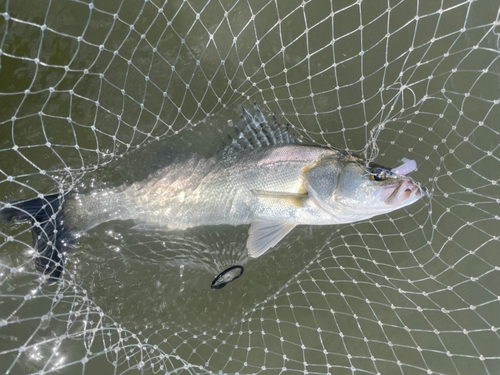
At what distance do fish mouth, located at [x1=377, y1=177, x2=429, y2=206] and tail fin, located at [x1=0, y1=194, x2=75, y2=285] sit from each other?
2905 mm

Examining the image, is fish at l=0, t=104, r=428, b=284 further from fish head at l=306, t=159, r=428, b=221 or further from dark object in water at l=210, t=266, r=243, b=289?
dark object in water at l=210, t=266, r=243, b=289

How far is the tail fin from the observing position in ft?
9.56

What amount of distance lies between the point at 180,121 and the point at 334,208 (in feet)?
6.59

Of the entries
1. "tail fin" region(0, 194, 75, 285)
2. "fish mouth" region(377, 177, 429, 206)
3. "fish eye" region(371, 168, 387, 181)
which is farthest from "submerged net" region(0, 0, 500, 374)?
"fish mouth" region(377, 177, 429, 206)

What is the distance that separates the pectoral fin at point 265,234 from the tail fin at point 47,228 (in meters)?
1.73

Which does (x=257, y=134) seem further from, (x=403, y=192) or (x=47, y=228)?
(x=47, y=228)

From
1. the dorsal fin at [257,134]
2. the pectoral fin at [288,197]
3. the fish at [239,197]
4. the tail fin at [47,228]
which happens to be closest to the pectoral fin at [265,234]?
the fish at [239,197]

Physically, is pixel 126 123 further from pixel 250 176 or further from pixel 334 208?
pixel 334 208

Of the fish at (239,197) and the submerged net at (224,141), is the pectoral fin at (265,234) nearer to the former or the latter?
the fish at (239,197)

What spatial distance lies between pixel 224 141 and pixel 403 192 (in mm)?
1822

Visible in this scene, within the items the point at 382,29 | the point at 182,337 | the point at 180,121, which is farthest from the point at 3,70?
the point at 382,29

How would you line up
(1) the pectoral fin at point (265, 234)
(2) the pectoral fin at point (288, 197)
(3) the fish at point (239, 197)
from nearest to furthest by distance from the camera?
(3) the fish at point (239, 197) → (2) the pectoral fin at point (288, 197) → (1) the pectoral fin at point (265, 234)

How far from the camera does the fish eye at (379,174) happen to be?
2.90 m

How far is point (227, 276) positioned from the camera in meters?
3.43
